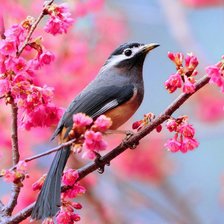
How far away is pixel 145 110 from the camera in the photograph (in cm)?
736

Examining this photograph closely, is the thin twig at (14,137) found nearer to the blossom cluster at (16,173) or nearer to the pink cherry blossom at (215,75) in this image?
the blossom cluster at (16,173)

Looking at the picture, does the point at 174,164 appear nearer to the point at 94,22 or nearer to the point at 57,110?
the point at 94,22

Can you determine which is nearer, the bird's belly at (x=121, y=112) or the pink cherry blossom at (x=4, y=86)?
the pink cherry blossom at (x=4, y=86)

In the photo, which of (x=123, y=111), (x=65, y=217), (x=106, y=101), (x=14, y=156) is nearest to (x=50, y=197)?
(x=65, y=217)

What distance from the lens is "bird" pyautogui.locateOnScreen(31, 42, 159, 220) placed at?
2.29 metres

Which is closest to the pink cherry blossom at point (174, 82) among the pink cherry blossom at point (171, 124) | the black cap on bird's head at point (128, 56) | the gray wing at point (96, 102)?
the pink cherry blossom at point (171, 124)

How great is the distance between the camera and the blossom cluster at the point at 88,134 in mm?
2053

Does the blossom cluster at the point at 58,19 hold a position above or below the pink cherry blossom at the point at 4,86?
above

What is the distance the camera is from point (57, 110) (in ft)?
8.54

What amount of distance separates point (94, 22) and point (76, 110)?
105 inches

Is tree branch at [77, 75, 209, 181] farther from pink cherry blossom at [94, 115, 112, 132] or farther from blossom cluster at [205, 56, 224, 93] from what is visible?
pink cherry blossom at [94, 115, 112, 132]

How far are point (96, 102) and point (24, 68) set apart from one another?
61cm

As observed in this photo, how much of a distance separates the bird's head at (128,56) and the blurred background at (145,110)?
0.69 metres

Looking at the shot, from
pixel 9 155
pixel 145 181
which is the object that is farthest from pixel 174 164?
pixel 9 155
